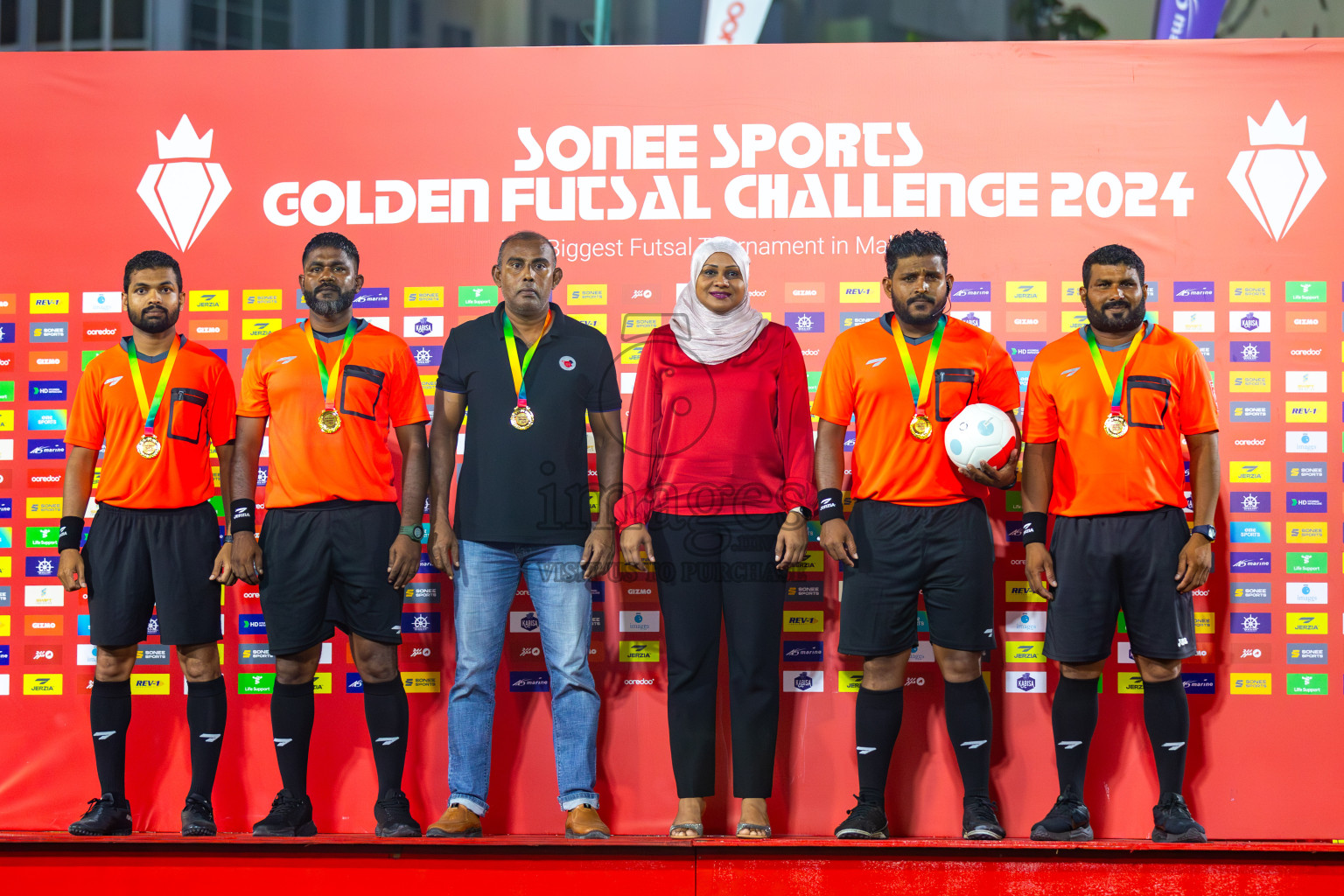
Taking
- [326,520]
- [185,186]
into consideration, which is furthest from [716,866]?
[185,186]

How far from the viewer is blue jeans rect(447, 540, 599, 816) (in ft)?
9.76

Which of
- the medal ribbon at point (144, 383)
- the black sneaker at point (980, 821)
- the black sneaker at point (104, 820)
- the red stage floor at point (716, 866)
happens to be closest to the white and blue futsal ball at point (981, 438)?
the black sneaker at point (980, 821)

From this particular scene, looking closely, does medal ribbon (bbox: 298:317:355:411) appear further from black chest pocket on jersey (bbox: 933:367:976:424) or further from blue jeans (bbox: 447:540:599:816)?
black chest pocket on jersey (bbox: 933:367:976:424)

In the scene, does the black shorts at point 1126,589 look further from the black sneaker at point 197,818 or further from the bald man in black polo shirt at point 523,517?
the black sneaker at point 197,818

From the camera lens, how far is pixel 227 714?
11.1ft

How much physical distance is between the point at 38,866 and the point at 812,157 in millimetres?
3634

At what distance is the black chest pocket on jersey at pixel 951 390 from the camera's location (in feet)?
9.66

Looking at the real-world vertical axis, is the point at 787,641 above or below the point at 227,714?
above

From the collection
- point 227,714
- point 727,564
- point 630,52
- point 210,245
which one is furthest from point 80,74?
Result: point 727,564

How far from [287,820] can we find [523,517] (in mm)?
1256

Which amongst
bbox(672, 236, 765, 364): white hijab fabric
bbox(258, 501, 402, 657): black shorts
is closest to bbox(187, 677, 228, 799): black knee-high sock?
bbox(258, 501, 402, 657): black shorts

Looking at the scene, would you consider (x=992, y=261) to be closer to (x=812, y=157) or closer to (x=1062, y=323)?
(x=1062, y=323)

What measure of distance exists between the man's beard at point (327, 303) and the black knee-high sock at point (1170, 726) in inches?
114

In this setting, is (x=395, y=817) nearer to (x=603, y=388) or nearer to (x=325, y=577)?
(x=325, y=577)
